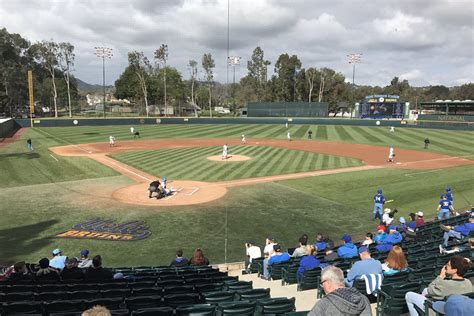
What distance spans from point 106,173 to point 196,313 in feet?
78.6

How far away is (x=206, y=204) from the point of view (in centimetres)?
1936

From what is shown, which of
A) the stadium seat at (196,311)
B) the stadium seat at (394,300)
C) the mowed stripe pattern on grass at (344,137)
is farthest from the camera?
the mowed stripe pattern on grass at (344,137)

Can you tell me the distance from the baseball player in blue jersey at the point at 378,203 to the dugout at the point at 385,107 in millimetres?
67090

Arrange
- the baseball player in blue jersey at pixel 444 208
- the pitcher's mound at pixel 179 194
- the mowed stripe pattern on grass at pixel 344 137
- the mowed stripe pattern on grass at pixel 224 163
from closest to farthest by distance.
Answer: the baseball player in blue jersey at pixel 444 208, the pitcher's mound at pixel 179 194, the mowed stripe pattern on grass at pixel 224 163, the mowed stripe pattern on grass at pixel 344 137

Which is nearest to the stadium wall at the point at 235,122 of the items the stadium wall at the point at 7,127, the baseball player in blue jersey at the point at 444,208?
the stadium wall at the point at 7,127

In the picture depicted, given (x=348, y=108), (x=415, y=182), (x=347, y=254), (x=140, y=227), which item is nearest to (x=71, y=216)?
(x=140, y=227)

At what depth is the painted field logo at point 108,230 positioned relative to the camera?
14773mm

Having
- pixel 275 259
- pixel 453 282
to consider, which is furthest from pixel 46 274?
pixel 453 282

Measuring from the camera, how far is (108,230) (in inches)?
609

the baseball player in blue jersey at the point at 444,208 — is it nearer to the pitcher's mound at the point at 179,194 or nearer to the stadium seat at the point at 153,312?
the pitcher's mound at the point at 179,194

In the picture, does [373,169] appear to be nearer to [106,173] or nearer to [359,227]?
[359,227]

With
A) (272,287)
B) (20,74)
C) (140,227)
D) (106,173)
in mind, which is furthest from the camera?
(20,74)

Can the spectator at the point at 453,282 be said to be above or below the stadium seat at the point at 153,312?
above

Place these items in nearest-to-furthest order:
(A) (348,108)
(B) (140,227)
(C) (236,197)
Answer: (B) (140,227)
(C) (236,197)
(A) (348,108)
